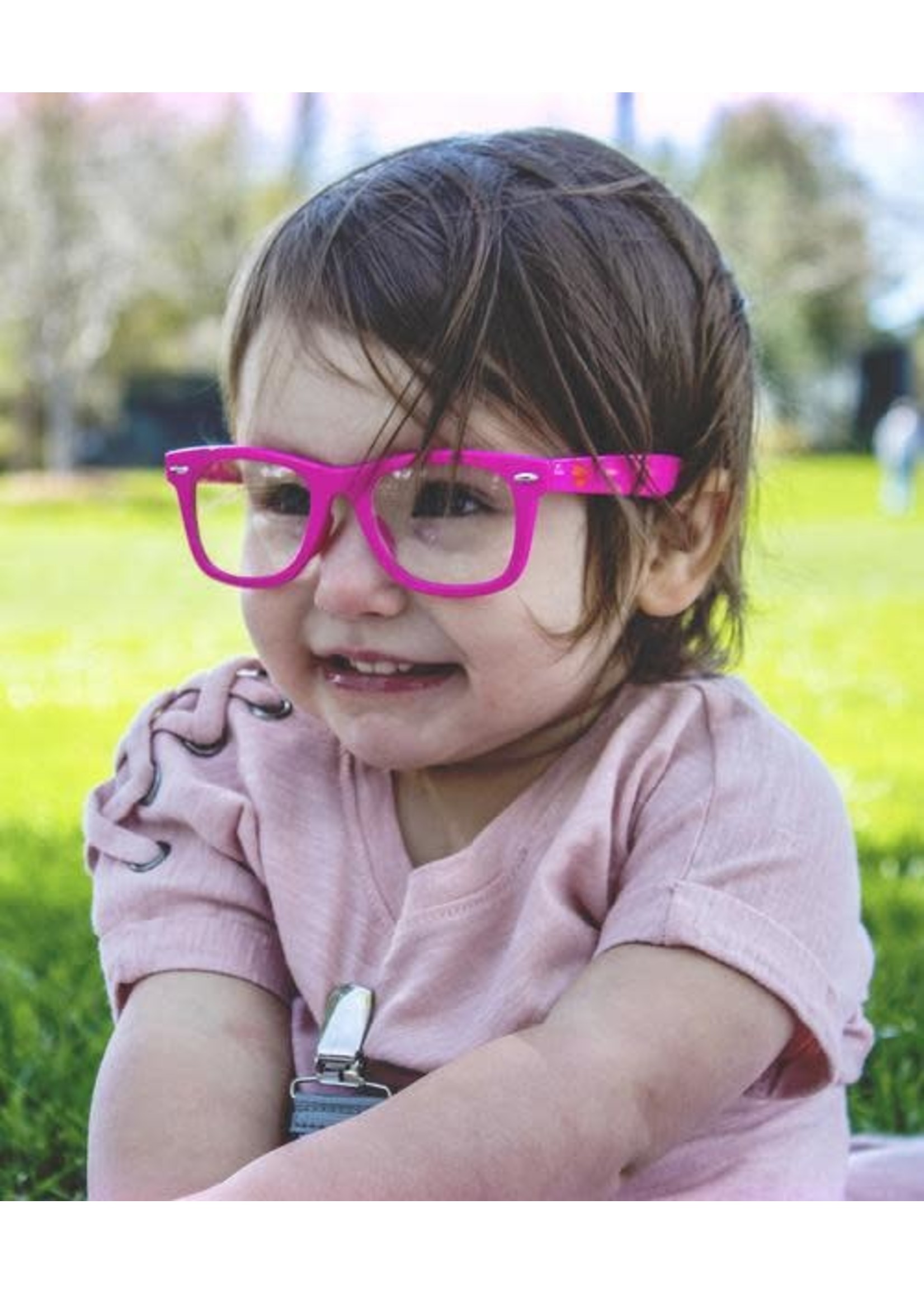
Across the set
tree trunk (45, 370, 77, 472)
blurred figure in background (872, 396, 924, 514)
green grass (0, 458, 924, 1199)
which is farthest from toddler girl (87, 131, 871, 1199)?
tree trunk (45, 370, 77, 472)

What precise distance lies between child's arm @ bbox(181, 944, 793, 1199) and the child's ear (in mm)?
406

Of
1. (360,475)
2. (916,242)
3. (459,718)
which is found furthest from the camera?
(916,242)

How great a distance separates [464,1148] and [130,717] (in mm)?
4094

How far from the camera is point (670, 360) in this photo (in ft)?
6.15

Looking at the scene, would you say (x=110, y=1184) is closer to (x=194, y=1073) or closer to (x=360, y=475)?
(x=194, y=1073)

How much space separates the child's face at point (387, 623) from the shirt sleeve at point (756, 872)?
0.15 m

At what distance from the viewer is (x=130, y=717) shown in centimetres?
556

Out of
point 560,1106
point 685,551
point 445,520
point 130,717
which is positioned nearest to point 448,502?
point 445,520

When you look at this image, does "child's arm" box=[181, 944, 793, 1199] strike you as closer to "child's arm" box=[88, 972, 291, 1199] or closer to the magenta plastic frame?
"child's arm" box=[88, 972, 291, 1199]

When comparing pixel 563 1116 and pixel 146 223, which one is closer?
pixel 563 1116

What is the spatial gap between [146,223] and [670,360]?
18.4 meters

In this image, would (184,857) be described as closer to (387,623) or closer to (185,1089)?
(185,1089)

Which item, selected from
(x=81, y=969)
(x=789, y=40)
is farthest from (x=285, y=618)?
(x=81, y=969)
